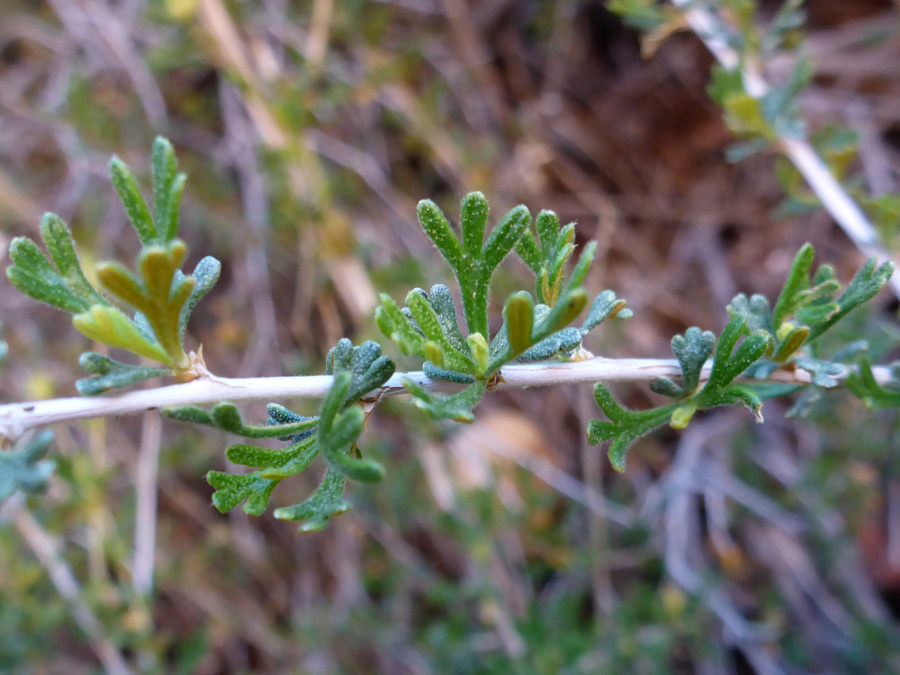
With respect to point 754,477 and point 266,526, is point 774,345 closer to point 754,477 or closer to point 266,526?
point 754,477

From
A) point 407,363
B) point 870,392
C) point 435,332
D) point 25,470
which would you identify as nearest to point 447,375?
point 435,332

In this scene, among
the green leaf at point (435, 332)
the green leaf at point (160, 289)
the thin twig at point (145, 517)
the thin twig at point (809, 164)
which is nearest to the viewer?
the green leaf at point (160, 289)

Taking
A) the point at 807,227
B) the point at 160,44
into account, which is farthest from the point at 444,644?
the point at 160,44

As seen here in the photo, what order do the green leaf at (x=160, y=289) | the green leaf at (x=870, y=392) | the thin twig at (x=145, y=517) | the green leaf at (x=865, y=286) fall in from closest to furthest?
the green leaf at (x=160, y=289) < the green leaf at (x=865, y=286) < the green leaf at (x=870, y=392) < the thin twig at (x=145, y=517)

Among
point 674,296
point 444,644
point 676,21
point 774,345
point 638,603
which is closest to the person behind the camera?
point 774,345

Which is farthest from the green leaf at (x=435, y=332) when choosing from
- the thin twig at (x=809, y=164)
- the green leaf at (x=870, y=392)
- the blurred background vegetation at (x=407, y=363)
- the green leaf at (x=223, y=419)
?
the blurred background vegetation at (x=407, y=363)

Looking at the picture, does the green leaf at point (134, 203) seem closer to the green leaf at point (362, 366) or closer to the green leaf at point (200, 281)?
the green leaf at point (200, 281)
